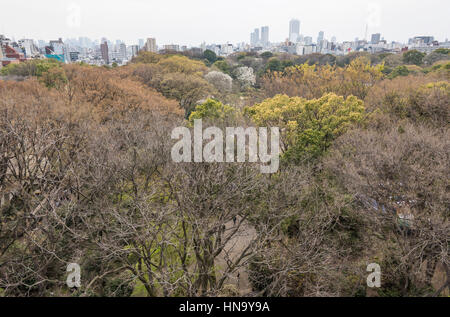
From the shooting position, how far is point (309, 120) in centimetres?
1473

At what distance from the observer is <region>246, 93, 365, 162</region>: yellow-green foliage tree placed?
13.1 meters

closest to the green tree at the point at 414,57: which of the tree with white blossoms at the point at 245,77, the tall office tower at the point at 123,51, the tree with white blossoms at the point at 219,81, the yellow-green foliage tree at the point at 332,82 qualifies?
the yellow-green foliage tree at the point at 332,82

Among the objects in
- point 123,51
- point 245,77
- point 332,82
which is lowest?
point 332,82

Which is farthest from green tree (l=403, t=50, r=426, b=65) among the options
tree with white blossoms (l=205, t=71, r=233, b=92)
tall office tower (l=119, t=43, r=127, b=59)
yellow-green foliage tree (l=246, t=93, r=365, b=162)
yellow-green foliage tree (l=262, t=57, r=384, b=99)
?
tall office tower (l=119, t=43, r=127, b=59)

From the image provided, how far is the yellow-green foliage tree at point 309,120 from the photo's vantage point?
1307 centimetres

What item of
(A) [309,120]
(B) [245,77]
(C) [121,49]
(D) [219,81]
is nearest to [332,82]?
(A) [309,120]

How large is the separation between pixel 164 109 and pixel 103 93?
448 centimetres

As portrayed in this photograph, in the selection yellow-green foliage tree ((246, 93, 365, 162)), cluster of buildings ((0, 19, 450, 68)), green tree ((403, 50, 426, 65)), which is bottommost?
yellow-green foliage tree ((246, 93, 365, 162))

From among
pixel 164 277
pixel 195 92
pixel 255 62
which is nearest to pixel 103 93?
pixel 195 92

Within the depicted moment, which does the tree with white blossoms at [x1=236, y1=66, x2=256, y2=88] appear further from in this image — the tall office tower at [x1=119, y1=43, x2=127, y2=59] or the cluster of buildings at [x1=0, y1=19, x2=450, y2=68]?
the tall office tower at [x1=119, y1=43, x2=127, y2=59]

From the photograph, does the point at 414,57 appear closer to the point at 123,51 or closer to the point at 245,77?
the point at 245,77

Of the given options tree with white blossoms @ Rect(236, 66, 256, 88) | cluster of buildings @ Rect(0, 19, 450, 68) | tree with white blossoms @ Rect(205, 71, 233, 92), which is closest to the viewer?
tree with white blossoms @ Rect(205, 71, 233, 92)

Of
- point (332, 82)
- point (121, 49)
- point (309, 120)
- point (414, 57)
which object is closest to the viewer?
point (309, 120)

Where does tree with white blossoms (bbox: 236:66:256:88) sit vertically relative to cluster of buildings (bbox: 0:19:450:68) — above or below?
below
